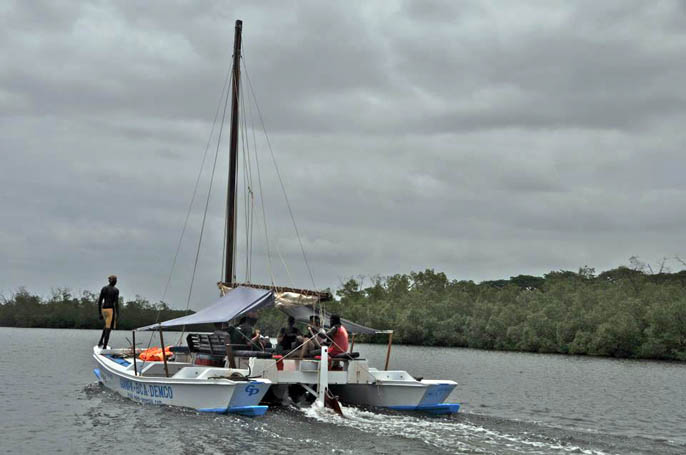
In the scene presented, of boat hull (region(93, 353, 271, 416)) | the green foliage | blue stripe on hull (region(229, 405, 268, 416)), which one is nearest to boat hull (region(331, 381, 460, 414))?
boat hull (region(93, 353, 271, 416))

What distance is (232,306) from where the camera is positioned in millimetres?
21672

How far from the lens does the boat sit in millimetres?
19453

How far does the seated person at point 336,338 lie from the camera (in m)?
21.3

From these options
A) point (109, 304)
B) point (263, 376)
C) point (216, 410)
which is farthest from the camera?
point (109, 304)

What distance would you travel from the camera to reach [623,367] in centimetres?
5388

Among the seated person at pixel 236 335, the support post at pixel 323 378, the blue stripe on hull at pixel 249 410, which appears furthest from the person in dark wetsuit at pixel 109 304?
the support post at pixel 323 378

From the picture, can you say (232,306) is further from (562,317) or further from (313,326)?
(562,317)

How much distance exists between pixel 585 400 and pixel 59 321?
122338 millimetres

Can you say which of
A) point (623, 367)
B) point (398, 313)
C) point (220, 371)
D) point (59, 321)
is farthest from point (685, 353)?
point (59, 321)

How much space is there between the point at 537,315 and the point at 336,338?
6114cm

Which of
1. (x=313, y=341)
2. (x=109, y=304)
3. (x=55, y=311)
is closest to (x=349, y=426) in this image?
(x=313, y=341)

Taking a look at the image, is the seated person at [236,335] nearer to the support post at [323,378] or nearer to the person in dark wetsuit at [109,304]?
the support post at [323,378]

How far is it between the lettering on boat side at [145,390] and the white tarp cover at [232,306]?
161cm

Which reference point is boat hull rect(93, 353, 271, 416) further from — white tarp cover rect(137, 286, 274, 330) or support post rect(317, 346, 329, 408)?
white tarp cover rect(137, 286, 274, 330)
